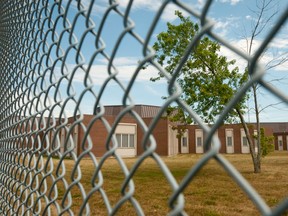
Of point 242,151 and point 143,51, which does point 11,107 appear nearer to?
point 143,51

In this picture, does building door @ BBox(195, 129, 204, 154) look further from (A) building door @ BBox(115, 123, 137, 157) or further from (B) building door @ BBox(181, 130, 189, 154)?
(A) building door @ BBox(115, 123, 137, 157)

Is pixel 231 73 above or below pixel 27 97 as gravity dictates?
above

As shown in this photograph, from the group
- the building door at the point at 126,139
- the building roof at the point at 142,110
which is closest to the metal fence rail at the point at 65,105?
the building door at the point at 126,139

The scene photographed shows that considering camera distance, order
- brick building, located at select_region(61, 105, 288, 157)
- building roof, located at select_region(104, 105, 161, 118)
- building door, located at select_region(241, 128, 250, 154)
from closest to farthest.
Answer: brick building, located at select_region(61, 105, 288, 157) → building roof, located at select_region(104, 105, 161, 118) → building door, located at select_region(241, 128, 250, 154)

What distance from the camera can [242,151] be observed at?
41.1m

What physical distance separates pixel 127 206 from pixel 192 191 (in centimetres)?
287

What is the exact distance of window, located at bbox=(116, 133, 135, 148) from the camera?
30.6 metres

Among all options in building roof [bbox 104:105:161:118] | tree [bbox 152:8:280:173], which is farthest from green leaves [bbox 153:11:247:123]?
building roof [bbox 104:105:161:118]

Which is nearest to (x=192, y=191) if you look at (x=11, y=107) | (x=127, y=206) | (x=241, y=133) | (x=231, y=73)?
(x=127, y=206)

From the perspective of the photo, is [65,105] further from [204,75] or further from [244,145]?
[244,145]

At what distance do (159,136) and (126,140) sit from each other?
158 inches

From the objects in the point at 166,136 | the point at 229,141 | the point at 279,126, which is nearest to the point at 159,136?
the point at 166,136

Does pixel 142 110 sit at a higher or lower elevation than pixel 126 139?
higher

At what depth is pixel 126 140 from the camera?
101 ft
